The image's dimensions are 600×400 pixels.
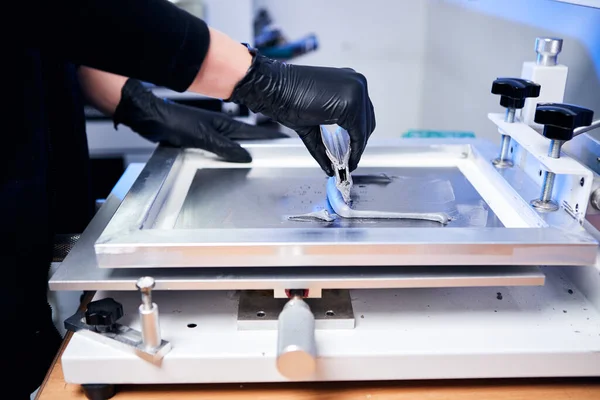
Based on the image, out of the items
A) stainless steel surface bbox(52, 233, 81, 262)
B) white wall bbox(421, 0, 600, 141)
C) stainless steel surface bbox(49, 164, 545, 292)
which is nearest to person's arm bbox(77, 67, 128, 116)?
stainless steel surface bbox(52, 233, 81, 262)

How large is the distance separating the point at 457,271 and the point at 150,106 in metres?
0.79

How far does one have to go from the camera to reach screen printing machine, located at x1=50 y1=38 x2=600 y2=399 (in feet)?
2.36

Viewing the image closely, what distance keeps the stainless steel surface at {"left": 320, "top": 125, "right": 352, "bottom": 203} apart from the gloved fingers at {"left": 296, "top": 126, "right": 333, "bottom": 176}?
12 mm

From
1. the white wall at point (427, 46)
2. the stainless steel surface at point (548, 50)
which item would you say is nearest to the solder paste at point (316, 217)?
the stainless steel surface at point (548, 50)

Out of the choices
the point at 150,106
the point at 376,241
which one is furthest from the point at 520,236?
the point at 150,106

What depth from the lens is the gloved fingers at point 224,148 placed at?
1138mm

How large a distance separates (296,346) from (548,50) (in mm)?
679

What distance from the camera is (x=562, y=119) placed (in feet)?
2.52

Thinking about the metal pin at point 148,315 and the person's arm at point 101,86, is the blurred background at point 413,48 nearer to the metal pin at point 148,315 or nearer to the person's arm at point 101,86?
the person's arm at point 101,86

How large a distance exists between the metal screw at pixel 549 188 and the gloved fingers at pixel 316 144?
0.34 m

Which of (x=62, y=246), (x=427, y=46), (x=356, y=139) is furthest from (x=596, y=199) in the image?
(x=427, y=46)

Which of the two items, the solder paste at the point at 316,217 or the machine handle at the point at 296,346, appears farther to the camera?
the solder paste at the point at 316,217

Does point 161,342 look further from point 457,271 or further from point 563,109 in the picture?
point 563,109

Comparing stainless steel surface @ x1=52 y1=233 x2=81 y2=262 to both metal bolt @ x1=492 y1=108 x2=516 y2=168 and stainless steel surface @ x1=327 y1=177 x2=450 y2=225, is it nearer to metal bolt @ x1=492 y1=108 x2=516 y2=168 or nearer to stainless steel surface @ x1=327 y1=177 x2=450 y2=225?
stainless steel surface @ x1=327 y1=177 x2=450 y2=225
